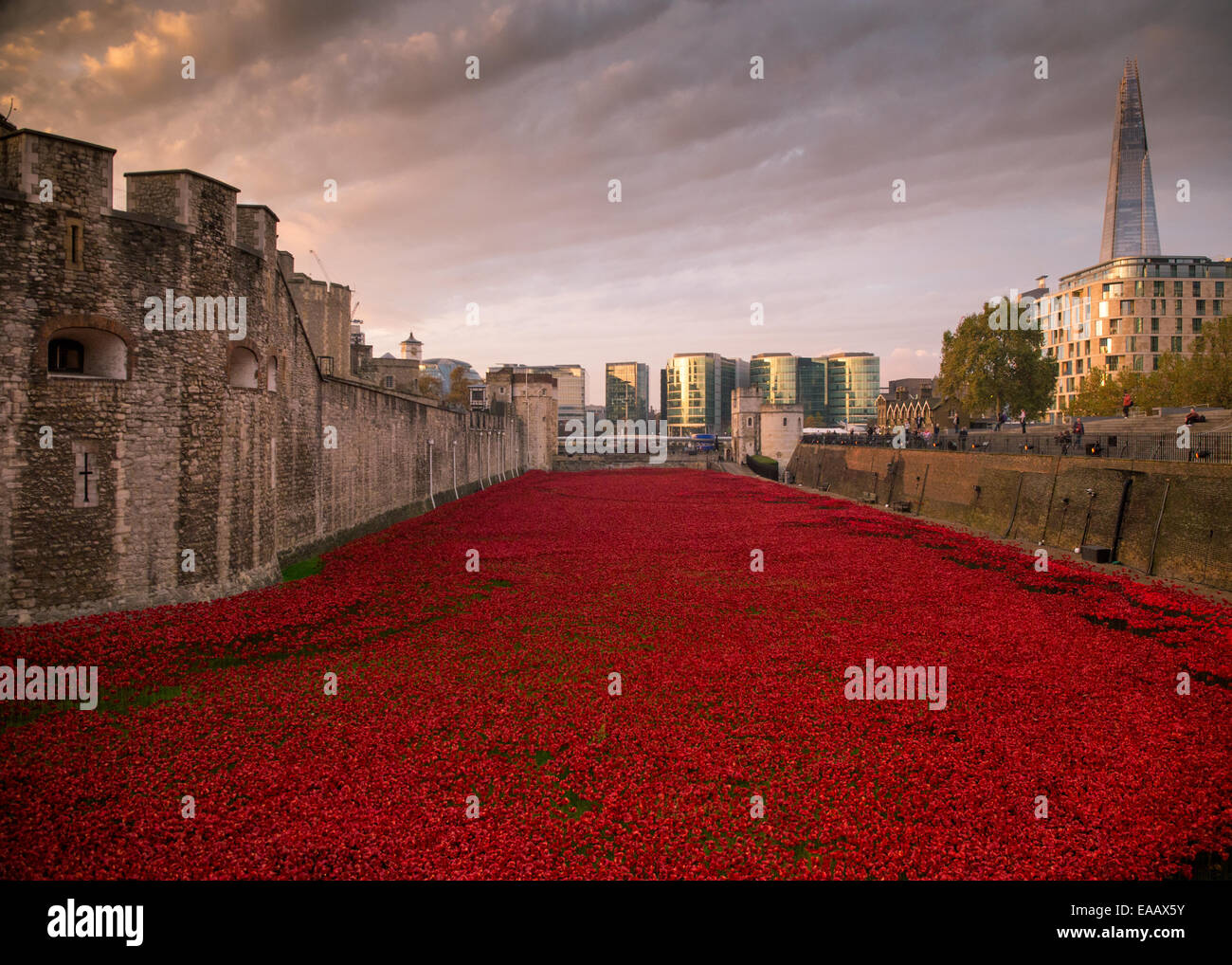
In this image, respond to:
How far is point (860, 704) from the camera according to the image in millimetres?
10461

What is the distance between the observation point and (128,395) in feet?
47.2

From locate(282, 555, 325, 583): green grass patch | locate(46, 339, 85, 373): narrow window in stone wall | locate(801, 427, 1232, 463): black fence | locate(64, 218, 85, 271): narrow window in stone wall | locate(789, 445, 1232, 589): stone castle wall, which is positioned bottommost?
locate(282, 555, 325, 583): green grass patch

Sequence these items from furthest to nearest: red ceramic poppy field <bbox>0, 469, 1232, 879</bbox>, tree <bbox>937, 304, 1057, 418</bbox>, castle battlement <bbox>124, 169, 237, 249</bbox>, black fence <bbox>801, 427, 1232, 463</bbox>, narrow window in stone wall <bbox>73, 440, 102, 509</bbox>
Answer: tree <bbox>937, 304, 1057, 418</bbox>, black fence <bbox>801, 427, 1232, 463</bbox>, castle battlement <bbox>124, 169, 237, 249</bbox>, narrow window in stone wall <bbox>73, 440, 102, 509</bbox>, red ceramic poppy field <bbox>0, 469, 1232, 879</bbox>

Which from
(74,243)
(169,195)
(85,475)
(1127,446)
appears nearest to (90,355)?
(74,243)

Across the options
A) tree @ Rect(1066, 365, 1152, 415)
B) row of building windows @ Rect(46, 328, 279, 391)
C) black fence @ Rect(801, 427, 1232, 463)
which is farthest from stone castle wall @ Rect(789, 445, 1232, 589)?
row of building windows @ Rect(46, 328, 279, 391)

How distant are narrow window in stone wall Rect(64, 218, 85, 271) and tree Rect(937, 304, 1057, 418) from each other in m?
62.1

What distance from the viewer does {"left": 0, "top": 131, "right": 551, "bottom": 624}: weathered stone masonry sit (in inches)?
508

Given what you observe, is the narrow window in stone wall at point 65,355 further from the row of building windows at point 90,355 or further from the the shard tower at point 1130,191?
the the shard tower at point 1130,191

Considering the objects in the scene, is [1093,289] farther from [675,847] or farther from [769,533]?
[675,847]

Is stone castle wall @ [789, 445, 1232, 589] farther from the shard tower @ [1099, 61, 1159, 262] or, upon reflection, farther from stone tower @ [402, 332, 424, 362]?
the shard tower @ [1099, 61, 1159, 262]

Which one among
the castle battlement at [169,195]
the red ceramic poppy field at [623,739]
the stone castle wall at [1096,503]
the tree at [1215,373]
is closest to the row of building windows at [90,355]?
the castle battlement at [169,195]

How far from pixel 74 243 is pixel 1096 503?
3166 cm

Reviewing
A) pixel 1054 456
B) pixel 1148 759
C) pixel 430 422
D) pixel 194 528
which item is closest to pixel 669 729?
pixel 1148 759

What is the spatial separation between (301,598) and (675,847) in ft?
43.7
